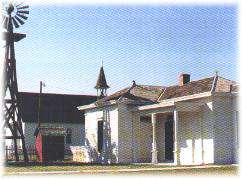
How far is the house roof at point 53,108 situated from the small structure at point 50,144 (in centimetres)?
1741

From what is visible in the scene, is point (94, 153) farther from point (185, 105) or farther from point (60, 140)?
point (185, 105)

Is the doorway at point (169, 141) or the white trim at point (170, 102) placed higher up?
the white trim at point (170, 102)

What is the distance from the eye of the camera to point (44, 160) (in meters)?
30.9

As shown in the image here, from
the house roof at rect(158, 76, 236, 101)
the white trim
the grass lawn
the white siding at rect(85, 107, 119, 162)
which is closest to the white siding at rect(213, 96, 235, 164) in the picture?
the white trim

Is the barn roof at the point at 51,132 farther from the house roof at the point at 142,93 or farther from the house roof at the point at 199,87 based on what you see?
the house roof at the point at 199,87

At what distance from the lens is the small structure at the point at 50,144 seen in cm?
3106

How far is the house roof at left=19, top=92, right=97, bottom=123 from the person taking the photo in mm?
49719

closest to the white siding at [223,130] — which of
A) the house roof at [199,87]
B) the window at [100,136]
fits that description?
the house roof at [199,87]

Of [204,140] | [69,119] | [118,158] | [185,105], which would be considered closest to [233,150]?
[204,140]

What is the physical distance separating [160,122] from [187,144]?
3.20 meters

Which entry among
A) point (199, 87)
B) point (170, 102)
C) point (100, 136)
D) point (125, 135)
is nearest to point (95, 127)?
point (100, 136)

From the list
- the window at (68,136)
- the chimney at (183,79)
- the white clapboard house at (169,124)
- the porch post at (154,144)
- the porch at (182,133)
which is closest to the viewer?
the white clapboard house at (169,124)

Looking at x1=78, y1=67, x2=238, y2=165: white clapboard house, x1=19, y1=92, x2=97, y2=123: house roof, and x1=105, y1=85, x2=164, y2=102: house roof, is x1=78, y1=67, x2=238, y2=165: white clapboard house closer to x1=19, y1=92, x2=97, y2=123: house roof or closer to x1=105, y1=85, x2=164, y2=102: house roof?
x1=105, y1=85, x2=164, y2=102: house roof

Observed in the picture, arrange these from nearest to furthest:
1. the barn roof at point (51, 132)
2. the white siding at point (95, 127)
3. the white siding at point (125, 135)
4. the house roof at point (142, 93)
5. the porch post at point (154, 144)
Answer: the porch post at point (154, 144), the white siding at point (125, 135), the white siding at point (95, 127), the house roof at point (142, 93), the barn roof at point (51, 132)
